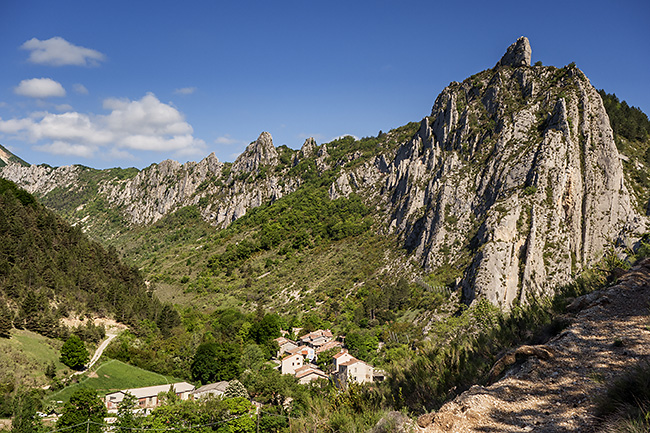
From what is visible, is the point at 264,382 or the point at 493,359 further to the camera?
the point at 264,382

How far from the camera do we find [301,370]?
4866cm

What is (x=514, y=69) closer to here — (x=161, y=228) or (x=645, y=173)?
(x=645, y=173)

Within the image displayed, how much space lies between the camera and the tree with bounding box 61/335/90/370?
122ft

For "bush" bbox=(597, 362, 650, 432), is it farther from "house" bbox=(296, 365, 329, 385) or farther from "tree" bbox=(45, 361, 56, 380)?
"house" bbox=(296, 365, 329, 385)

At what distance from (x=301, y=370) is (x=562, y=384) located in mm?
46676

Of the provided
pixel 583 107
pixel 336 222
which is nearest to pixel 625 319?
pixel 583 107

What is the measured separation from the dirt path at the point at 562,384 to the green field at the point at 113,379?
126 ft

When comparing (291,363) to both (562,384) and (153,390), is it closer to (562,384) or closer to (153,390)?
(153,390)

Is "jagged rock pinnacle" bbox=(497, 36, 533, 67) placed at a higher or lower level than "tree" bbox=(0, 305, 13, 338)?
higher

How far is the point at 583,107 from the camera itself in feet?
236

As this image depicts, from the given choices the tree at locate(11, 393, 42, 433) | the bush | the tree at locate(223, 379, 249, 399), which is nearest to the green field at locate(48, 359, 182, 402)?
the tree at locate(11, 393, 42, 433)

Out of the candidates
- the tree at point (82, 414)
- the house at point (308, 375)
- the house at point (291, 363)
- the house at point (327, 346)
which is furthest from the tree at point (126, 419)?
the house at point (327, 346)

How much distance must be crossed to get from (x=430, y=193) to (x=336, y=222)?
38662mm

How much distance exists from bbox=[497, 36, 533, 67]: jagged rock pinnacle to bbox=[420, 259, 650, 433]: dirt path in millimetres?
103574
